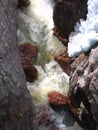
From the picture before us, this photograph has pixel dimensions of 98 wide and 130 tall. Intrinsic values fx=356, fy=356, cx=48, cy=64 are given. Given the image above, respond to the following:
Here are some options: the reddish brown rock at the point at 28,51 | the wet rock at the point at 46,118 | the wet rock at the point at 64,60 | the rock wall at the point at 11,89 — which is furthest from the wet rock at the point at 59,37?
the rock wall at the point at 11,89

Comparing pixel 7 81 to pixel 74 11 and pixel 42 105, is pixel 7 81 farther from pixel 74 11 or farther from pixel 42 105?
pixel 74 11

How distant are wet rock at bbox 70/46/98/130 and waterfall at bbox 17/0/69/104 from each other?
1.30ft

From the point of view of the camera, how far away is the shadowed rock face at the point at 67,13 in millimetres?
7176

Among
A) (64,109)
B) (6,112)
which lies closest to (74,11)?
(64,109)

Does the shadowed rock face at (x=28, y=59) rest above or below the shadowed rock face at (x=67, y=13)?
below

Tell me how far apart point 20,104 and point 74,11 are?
124 inches

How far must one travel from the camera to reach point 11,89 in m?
4.48

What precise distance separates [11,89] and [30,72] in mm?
2500

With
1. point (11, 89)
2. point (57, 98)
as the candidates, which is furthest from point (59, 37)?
point (11, 89)

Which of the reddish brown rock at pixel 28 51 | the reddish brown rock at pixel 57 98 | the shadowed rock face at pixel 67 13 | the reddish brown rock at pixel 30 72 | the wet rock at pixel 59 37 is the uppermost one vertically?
the shadowed rock face at pixel 67 13

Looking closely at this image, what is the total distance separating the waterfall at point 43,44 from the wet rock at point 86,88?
396 millimetres

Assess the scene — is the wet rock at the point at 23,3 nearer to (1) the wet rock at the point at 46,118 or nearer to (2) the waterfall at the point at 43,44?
(2) the waterfall at the point at 43,44

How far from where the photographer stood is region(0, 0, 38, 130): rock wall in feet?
14.6

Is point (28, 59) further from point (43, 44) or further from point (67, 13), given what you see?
point (67, 13)
